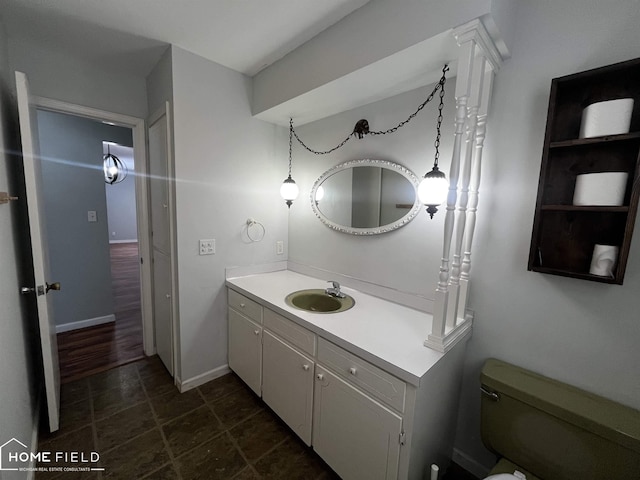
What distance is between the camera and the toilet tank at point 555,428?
92 cm

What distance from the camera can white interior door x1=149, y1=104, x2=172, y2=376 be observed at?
1883 millimetres

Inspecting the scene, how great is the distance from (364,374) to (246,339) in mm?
1083

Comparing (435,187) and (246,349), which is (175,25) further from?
(246,349)

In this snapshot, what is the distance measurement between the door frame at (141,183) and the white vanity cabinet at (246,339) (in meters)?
0.87

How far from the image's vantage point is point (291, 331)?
1.52 meters

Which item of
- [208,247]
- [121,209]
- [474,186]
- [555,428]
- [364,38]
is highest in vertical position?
[364,38]

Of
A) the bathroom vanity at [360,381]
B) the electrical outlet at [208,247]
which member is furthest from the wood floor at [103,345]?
the bathroom vanity at [360,381]

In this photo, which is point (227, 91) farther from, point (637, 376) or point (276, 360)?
point (637, 376)

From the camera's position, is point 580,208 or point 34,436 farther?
point 34,436

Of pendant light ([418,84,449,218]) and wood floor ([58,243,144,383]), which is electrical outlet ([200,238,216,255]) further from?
pendant light ([418,84,449,218])

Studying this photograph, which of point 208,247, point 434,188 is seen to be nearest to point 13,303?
point 208,247

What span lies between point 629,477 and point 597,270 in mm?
712

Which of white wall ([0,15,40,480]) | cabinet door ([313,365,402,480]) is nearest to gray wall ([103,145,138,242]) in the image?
white wall ([0,15,40,480])

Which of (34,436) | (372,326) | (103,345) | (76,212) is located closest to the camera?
(372,326)
